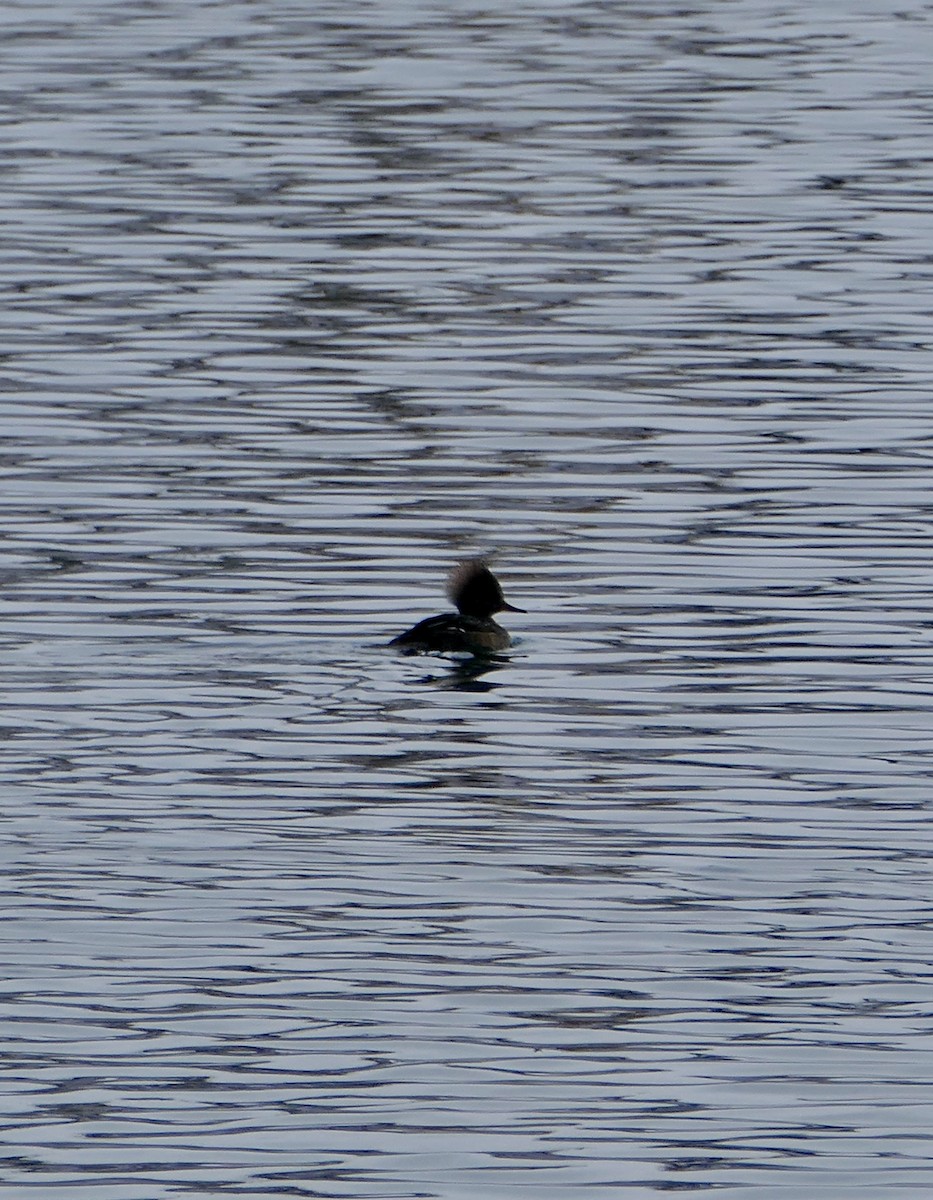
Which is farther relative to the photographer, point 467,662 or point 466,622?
point 467,662

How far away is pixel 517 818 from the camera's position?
10.2 meters

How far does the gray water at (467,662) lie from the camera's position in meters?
7.81

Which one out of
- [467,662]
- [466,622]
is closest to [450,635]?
[466,622]

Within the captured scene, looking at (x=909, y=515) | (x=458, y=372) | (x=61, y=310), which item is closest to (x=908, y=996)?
(x=909, y=515)

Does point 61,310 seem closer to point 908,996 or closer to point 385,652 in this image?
point 385,652

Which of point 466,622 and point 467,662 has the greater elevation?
point 466,622

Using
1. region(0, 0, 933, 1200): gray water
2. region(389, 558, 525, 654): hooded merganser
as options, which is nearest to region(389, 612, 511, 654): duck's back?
region(389, 558, 525, 654): hooded merganser

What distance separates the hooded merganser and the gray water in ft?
0.36

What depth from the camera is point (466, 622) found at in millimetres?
→ 12195

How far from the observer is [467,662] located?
41.0 ft

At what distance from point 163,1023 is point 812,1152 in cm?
183

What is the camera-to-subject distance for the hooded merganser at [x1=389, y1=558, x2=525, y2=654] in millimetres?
12164

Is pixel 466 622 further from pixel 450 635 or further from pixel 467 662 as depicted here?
pixel 467 662

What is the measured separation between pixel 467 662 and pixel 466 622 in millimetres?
333
